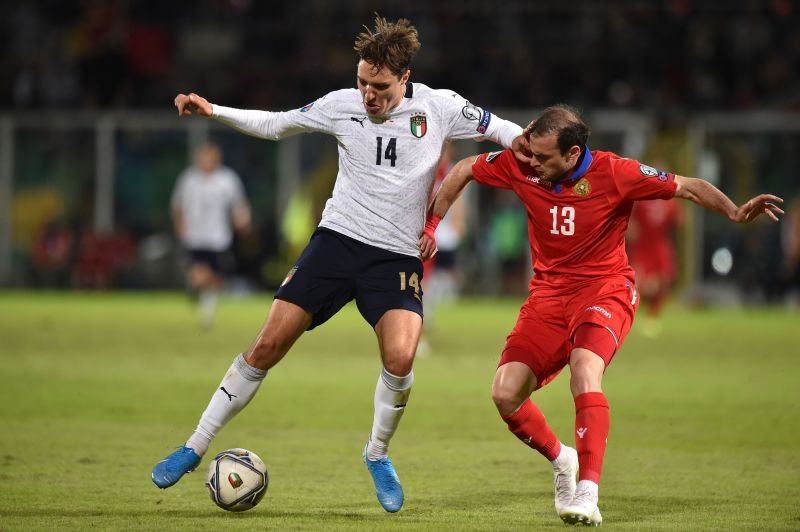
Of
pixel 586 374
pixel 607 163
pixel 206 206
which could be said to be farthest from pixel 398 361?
pixel 206 206

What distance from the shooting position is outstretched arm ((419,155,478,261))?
717 centimetres

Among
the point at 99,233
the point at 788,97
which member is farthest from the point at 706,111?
the point at 99,233

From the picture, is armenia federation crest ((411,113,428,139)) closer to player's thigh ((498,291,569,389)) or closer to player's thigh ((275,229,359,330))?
player's thigh ((275,229,359,330))

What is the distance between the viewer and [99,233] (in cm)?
2738

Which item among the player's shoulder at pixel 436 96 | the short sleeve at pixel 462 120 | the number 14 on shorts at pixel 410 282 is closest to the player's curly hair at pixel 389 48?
the player's shoulder at pixel 436 96

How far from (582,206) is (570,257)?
308mm

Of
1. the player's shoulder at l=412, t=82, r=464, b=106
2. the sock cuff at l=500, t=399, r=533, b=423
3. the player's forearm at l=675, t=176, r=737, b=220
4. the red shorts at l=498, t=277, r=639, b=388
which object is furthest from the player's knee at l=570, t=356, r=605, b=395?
the player's shoulder at l=412, t=82, r=464, b=106

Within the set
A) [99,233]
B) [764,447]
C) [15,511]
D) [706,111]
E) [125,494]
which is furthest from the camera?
[99,233]

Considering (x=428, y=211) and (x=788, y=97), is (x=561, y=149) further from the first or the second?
(x=788, y=97)

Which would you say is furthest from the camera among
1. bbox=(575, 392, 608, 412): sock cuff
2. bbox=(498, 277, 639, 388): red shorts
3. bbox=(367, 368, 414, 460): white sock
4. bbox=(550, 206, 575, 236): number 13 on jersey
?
bbox=(367, 368, 414, 460): white sock

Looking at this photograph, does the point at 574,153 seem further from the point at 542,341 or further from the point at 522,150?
the point at 542,341

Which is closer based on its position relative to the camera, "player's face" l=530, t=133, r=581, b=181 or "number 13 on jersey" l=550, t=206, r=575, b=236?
"player's face" l=530, t=133, r=581, b=181

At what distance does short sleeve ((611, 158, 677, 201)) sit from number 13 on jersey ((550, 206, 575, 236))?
0.29 meters

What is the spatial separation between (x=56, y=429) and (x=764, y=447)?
16.7ft
